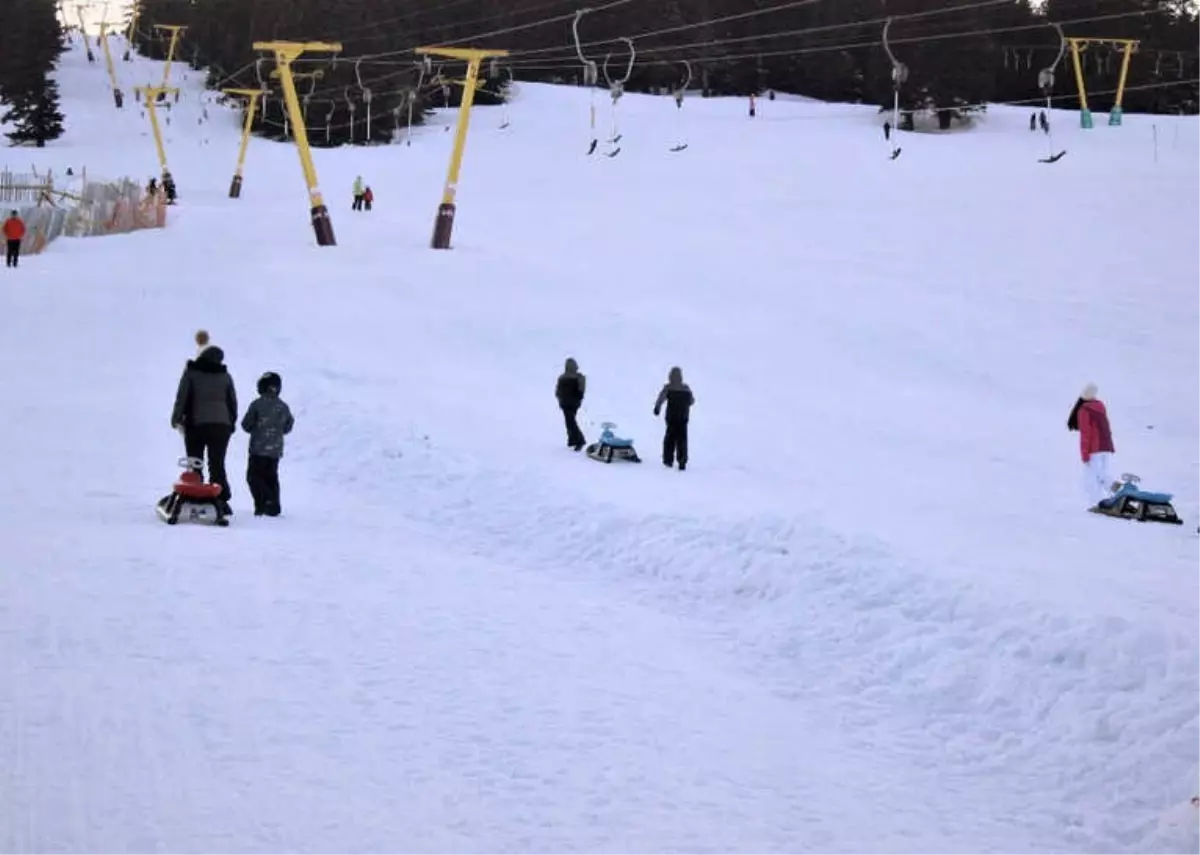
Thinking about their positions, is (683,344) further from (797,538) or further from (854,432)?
(797,538)

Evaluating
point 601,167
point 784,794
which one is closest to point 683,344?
point 784,794

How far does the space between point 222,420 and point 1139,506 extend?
390 inches

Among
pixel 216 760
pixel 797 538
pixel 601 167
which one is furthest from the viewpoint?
pixel 601 167

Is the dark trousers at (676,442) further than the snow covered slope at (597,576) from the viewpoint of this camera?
Yes

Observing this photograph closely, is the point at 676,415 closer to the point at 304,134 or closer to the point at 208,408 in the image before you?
the point at 208,408

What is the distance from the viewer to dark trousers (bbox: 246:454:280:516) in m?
13.1

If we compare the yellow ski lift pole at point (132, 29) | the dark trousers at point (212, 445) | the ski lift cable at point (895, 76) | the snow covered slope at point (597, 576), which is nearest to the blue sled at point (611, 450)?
the snow covered slope at point (597, 576)

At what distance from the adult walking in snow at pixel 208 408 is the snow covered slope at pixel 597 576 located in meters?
0.78

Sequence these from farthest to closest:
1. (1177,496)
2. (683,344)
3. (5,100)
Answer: (5,100), (683,344), (1177,496)

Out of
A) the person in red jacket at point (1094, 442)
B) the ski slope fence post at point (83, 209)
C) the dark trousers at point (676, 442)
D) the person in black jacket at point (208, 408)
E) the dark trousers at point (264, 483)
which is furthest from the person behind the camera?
the ski slope fence post at point (83, 209)

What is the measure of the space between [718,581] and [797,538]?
0.91m

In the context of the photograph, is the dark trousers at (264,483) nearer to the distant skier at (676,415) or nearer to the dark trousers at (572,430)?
the distant skier at (676,415)

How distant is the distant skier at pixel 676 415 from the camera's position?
Result: 17266 mm

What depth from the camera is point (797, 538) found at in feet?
39.8
